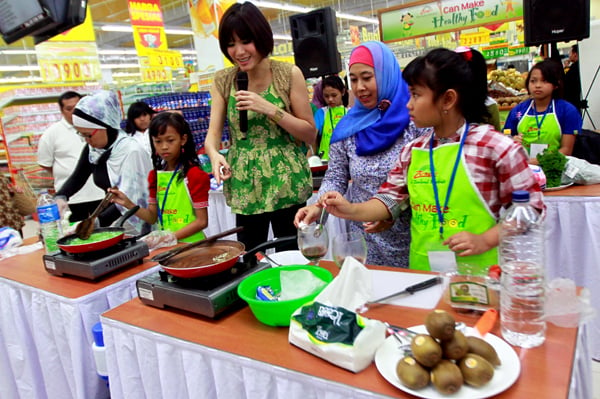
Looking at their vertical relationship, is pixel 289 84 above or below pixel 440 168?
above

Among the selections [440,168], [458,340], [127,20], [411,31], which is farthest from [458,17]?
[127,20]

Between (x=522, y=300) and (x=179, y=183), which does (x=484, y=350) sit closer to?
(x=522, y=300)

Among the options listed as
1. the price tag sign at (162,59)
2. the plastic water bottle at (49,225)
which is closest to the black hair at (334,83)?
the plastic water bottle at (49,225)

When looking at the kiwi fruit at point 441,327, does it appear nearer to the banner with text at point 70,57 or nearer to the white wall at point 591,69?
the white wall at point 591,69

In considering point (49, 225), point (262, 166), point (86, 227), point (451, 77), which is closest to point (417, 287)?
point (451, 77)

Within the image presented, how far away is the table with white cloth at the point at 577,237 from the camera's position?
97.7 inches

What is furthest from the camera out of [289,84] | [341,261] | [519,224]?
[289,84]

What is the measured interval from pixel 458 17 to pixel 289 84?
14.3 feet

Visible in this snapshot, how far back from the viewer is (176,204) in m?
2.41

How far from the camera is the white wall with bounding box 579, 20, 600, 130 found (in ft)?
21.0

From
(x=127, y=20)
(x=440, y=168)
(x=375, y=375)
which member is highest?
(x=127, y=20)

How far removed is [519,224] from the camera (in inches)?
42.9

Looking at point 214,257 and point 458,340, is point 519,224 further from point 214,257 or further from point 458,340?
point 214,257

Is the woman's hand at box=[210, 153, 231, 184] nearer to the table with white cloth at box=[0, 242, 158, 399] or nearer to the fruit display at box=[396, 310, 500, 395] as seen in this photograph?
the table with white cloth at box=[0, 242, 158, 399]
